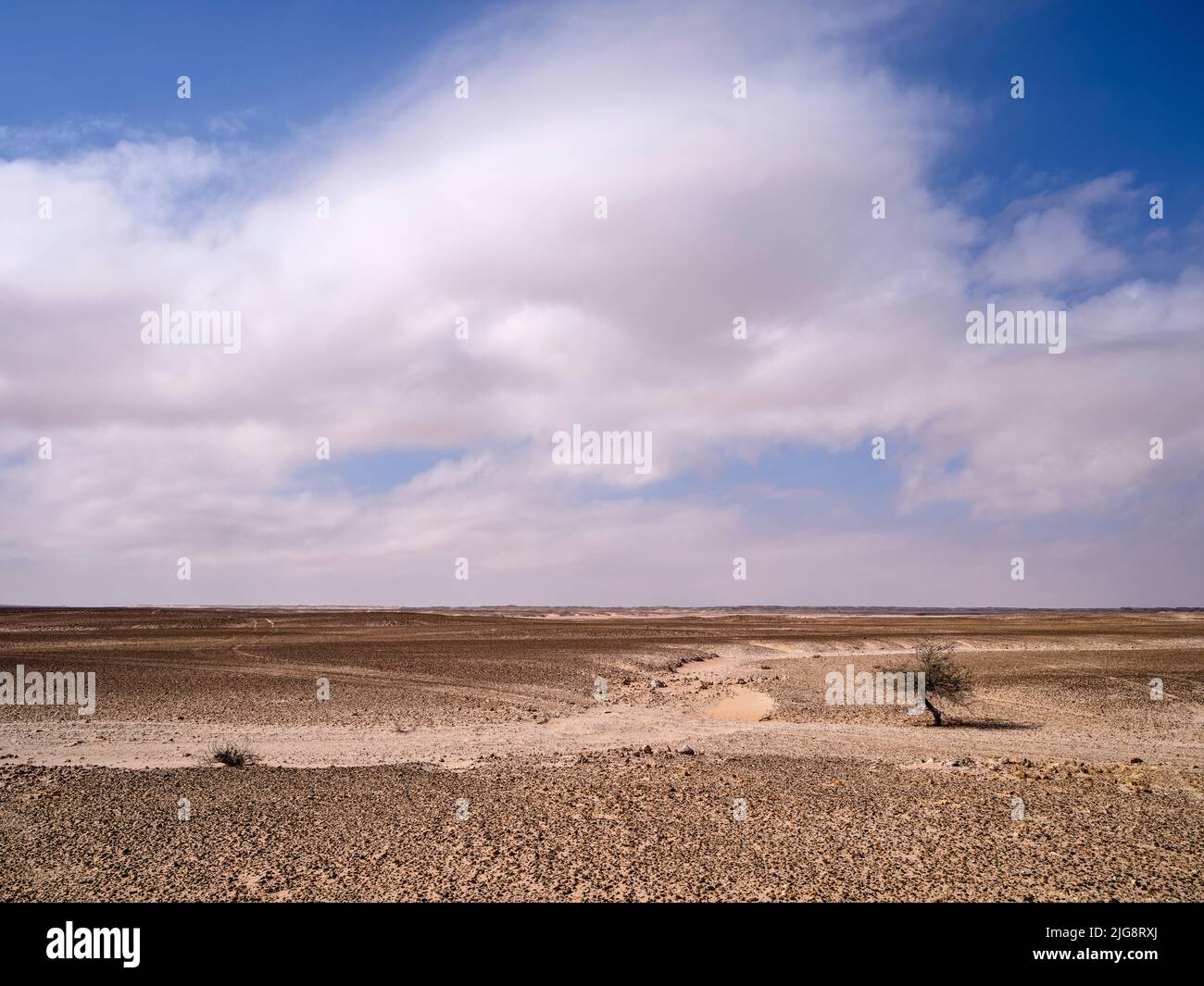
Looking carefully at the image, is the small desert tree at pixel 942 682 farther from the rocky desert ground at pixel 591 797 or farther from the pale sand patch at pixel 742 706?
the pale sand patch at pixel 742 706

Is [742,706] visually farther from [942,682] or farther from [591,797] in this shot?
[591,797]

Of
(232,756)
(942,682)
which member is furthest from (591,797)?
(942,682)

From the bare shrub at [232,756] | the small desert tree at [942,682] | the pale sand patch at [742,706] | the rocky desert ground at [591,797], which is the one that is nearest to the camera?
the rocky desert ground at [591,797]

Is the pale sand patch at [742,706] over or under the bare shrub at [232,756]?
under

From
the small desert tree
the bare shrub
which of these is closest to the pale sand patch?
the small desert tree

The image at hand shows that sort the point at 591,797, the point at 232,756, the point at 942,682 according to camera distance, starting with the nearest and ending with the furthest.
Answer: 1. the point at 591,797
2. the point at 232,756
3. the point at 942,682

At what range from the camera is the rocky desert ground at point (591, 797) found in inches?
368

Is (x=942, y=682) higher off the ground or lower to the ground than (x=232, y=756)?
lower

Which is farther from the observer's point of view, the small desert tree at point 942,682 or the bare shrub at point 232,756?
the small desert tree at point 942,682

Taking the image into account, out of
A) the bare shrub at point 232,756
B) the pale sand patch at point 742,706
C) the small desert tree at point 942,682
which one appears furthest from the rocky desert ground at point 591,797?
the small desert tree at point 942,682

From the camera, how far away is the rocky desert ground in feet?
30.7

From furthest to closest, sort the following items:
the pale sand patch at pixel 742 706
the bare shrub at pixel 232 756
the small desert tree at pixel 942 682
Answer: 1. the pale sand patch at pixel 742 706
2. the small desert tree at pixel 942 682
3. the bare shrub at pixel 232 756

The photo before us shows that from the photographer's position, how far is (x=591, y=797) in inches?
523
